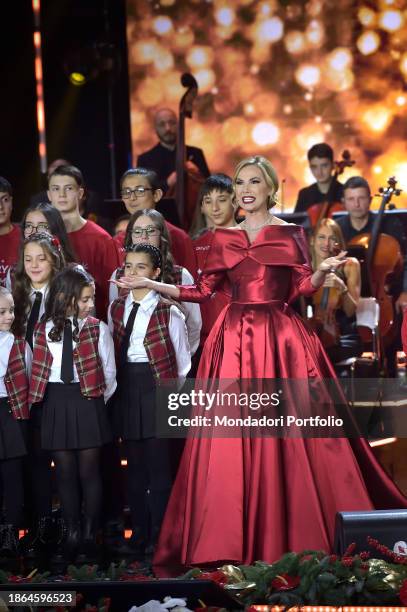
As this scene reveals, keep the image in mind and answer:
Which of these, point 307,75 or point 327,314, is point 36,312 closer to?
point 327,314

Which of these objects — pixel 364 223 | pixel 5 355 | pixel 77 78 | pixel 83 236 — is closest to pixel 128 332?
pixel 5 355

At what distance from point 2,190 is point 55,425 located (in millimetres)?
1273

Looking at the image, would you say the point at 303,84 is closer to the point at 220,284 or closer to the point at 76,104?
the point at 76,104

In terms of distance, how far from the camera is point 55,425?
4695 millimetres

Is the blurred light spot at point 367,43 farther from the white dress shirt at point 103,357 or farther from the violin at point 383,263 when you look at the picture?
the white dress shirt at point 103,357

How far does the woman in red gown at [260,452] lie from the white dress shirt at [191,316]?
0.55 m

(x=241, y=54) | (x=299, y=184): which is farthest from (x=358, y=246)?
(x=241, y=54)

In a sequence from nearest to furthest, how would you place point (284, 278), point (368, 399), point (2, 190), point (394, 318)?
point (284, 278) < point (2, 190) < point (368, 399) < point (394, 318)

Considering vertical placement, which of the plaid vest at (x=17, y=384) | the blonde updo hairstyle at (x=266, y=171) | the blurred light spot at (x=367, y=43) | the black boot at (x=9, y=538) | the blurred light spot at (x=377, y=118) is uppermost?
the blurred light spot at (x=367, y=43)

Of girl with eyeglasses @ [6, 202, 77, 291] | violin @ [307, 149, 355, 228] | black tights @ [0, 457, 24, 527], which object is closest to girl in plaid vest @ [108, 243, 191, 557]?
girl with eyeglasses @ [6, 202, 77, 291]

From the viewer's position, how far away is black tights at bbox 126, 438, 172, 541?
15.8ft

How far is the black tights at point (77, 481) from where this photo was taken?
4746 millimetres

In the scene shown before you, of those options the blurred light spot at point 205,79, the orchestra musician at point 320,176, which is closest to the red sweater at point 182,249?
the orchestra musician at point 320,176

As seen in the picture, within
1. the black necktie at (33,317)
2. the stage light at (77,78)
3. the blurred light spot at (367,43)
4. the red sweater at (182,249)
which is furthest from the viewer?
the blurred light spot at (367,43)
